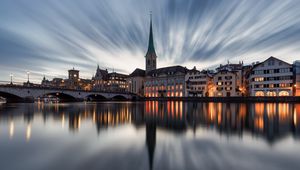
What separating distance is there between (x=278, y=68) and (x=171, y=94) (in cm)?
5172

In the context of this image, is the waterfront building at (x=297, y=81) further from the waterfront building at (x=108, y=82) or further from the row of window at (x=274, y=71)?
the waterfront building at (x=108, y=82)

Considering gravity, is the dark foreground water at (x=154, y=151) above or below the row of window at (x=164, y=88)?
below

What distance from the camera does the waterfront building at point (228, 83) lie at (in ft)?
262

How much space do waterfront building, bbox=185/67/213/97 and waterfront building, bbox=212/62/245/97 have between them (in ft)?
12.9

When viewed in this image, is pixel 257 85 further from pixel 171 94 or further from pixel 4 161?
pixel 4 161

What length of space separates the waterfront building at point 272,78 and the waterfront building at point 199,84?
1917 cm

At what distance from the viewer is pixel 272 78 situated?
6856 centimetres

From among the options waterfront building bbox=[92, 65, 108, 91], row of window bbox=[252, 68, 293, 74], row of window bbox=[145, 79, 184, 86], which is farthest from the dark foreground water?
waterfront building bbox=[92, 65, 108, 91]

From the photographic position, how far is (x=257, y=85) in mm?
71688

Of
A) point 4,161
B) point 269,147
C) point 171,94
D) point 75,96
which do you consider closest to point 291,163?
point 269,147

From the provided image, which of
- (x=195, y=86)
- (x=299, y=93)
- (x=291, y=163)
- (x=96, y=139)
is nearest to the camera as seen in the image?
(x=291, y=163)

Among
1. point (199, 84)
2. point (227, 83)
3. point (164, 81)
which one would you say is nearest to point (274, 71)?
point (227, 83)

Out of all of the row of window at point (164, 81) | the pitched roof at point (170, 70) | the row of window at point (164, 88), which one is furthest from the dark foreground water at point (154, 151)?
the pitched roof at point (170, 70)

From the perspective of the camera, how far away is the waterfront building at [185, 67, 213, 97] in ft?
290
